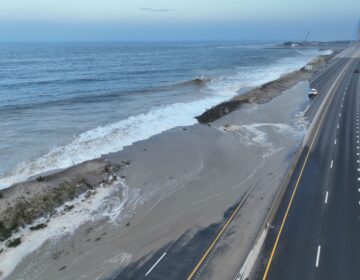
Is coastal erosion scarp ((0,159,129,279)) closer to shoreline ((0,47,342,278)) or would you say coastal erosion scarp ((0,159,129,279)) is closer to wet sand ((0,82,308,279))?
shoreline ((0,47,342,278))

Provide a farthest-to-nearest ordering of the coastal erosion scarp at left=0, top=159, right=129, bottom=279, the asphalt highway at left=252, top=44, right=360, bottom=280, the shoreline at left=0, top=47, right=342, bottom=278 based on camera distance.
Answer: the shoreline at left=0, top=47, right=342, bottom=278, the coastal erosion scarp at left=0, top=159, right=129, bottom=279, the asphalt highway at left=252, top=44, right=360, bottom=280

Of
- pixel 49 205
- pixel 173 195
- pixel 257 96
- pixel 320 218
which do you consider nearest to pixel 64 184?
pixel 49 205

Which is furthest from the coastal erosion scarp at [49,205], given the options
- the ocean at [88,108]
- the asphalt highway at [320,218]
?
the asphalt highway at [320,218]

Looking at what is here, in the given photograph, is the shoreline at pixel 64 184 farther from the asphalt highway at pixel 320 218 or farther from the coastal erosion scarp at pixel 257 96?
the coastal erosion scarp at pixel 257 96

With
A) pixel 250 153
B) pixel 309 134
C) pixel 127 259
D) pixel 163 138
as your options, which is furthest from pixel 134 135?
pixel 127 259

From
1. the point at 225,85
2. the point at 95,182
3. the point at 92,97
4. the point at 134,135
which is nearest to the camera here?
the point at 95,182

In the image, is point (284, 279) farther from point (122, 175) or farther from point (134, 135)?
point (134, 135)

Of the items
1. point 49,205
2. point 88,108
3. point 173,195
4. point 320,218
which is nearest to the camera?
point 320,218

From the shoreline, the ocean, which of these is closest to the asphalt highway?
the shoreline

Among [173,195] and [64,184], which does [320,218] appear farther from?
[64,184]

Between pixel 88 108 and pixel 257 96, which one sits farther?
pixel 257 96

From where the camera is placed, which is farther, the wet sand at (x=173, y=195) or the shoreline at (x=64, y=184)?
the shoreline at (x=64, y=184)
